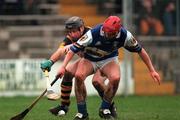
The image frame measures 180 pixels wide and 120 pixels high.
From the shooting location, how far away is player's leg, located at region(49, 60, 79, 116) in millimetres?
15211

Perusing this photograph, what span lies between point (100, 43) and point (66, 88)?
1.52 metres

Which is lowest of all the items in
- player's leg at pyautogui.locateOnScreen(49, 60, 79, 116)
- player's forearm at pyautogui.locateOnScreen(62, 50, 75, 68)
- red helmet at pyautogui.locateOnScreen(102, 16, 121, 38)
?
player's leg at pyautogui.locateOnScreen(49, 60, 79, 116)

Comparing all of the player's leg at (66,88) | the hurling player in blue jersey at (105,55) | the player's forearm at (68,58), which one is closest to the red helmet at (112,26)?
the hurling player in blue jersey at (105,55)

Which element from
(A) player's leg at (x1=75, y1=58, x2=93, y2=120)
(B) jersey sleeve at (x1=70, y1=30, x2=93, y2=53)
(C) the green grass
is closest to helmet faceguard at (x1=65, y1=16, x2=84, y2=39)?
(A) player's leg at (x1=75, y1=58, x2=93, y2=120)

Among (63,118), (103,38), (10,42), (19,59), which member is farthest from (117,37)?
(10,42)

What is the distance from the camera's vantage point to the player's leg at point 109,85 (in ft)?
47.5

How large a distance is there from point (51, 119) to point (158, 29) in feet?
43.6

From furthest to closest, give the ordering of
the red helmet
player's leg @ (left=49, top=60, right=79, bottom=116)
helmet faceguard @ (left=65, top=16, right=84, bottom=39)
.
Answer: player's leg @ (left=49, top=60, right=79, bottom=116), helmet faceguard @ (left=65, top=16, right=84, bottom=39), the red helmet

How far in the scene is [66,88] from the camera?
15.5 metres

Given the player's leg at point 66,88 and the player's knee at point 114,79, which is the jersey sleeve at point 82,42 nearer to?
the player's knee at point 114,79

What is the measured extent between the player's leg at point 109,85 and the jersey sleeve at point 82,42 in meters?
0.75

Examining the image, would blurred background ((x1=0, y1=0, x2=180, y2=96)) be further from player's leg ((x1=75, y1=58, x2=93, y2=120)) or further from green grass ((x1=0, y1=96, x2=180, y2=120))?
player's leg ((x1=75, y1=58, x2=93, y2=120))

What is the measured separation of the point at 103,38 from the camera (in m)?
14.3

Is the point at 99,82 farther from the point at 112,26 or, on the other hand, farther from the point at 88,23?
the point at 88,23
